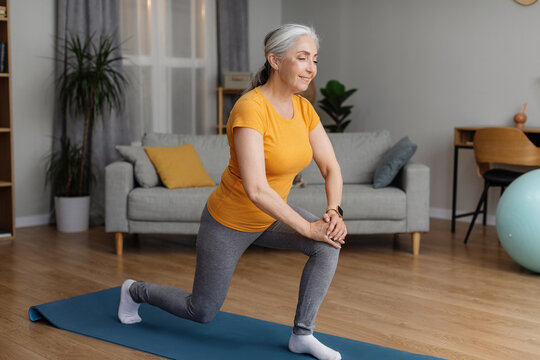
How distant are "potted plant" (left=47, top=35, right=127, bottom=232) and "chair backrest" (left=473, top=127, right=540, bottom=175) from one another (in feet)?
9.15

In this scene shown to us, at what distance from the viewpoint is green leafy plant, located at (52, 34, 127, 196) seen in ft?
16.5

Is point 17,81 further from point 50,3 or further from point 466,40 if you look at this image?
point 466,40

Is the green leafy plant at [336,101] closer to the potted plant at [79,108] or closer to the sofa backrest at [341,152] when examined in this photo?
the sofa backrest at [341,152]

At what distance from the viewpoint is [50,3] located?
205 inches

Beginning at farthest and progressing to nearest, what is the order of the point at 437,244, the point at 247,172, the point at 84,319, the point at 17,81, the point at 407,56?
1. the point at 407,56
2. the point at 17,81
3. the point at 437,244
4. the point at 84,319
5. the point at 247,172

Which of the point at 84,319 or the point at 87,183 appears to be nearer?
the point at 84,319

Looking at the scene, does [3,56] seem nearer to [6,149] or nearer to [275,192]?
[6,149]

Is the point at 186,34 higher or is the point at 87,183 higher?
the point at 186,34

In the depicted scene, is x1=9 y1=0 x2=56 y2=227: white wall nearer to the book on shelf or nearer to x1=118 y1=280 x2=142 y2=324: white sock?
the book on shelf

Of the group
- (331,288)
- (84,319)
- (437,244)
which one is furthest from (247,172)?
(437,244)

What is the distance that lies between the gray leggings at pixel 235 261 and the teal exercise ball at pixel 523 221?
5.59 ft

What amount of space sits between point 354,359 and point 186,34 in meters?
4.31

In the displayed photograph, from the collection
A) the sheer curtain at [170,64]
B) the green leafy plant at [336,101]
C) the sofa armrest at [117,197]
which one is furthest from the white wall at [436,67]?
the sofa armrest at [117,197]

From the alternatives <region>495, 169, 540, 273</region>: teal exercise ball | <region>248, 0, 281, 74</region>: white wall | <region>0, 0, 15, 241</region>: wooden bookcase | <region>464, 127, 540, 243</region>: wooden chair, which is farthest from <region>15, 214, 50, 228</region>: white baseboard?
<region>495, 169, 540, 273</region>: teal exercise ball
